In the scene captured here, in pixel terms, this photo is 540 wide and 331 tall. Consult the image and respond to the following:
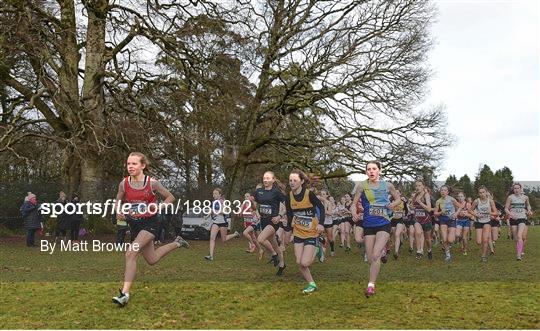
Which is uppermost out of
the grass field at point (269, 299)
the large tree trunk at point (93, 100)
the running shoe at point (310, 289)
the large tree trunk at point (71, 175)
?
the large tree trunk at point (93, 100)

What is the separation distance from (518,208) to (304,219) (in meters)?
7.53

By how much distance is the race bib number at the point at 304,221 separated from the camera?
9.87 meters

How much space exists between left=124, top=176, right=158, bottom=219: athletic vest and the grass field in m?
1.35

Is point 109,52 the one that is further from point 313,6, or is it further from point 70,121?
point 313,6

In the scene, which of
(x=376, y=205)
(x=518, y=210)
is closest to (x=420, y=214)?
(x=518, y=210)

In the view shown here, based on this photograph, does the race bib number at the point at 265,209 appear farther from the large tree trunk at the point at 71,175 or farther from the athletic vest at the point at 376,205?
the large tree trunk at the point at 71,175

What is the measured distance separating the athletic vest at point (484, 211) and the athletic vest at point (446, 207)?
685 millimetres

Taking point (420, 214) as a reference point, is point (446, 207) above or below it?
above

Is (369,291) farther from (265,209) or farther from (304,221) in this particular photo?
(265,209)

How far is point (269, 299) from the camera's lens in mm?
9172

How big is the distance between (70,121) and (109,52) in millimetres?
A: 3250

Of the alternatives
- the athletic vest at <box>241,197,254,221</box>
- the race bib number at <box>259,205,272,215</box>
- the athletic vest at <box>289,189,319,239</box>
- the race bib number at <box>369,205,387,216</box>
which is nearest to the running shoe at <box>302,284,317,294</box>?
the athletic vest at <box>289,189,319,239</box>

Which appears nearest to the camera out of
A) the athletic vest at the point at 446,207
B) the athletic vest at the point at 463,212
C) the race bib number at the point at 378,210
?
the race bib number at the point at 378,210

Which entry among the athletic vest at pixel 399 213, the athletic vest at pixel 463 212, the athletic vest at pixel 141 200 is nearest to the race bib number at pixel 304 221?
the athletic vest at pixel 141 200
